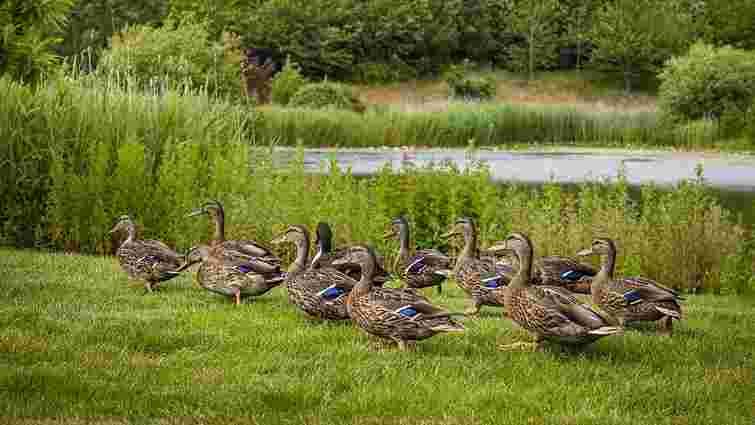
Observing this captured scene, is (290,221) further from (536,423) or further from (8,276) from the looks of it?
(536,423)

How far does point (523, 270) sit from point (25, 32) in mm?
7164

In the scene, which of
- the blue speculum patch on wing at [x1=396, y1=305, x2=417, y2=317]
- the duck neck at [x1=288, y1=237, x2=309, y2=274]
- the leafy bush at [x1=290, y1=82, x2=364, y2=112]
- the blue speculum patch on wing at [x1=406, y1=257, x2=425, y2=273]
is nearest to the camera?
the blue speculum patch on wing at [x1=396, y1=305, x2=417, y2=317]

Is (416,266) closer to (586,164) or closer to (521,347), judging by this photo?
(521,347)

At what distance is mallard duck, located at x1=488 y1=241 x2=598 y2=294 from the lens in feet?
30.0

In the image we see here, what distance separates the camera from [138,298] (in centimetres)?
905

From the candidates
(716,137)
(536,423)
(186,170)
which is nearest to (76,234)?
(186,170)

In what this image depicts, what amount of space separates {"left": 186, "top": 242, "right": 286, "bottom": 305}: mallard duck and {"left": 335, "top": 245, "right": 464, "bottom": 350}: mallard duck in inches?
61.4

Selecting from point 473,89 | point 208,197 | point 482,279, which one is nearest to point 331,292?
point 482,279

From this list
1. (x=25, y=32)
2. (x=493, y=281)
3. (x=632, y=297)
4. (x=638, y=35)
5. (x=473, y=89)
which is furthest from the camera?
(x=638, y=35)

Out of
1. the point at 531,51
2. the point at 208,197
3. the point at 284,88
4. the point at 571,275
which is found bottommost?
the point at 571,275

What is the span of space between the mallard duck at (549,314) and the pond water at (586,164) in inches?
391

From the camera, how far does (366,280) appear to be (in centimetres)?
757

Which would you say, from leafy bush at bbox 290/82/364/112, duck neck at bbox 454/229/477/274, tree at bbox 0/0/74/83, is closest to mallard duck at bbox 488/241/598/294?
duck neck at bbox 454/229/477/274

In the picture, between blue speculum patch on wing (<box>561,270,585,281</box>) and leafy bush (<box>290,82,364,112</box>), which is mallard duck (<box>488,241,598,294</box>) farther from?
leafy bush (<box>290,82,364,112</box>)
